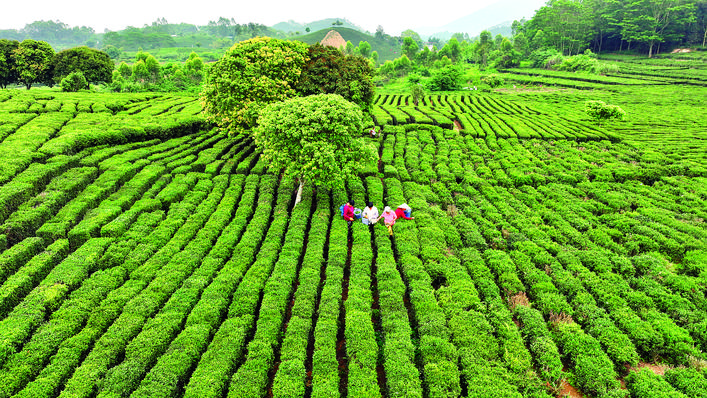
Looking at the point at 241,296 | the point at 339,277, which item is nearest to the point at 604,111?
the point at 339,277

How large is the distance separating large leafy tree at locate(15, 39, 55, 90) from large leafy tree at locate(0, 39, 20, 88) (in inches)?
24.7

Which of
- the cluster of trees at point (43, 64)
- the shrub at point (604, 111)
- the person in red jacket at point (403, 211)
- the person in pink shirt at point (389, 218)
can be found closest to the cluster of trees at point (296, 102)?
the person in pink shirt at point (389, 218)

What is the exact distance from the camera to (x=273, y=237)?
1585cm

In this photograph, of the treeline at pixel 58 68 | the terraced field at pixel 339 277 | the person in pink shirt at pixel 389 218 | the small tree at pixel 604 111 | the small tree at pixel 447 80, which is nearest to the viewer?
the terraced field at pixel 339 277

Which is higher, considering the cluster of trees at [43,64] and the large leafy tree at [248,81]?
the cluster of trees at [43,64]

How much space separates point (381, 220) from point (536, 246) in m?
7.61

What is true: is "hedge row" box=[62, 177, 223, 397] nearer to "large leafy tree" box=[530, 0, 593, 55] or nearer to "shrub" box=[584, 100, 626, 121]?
"shrub" box=[584, 100, 626, 121]

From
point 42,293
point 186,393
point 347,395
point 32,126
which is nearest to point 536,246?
point 347,395

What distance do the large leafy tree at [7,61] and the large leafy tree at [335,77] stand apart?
49138mm

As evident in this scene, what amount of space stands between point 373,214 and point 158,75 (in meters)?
74.1

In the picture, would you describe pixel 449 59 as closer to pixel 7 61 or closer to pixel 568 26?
pixel 568 26

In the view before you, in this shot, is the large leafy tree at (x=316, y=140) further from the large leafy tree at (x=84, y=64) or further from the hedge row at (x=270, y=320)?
the large leafy tree at (x=84, y=64)

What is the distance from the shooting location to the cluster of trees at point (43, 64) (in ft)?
152

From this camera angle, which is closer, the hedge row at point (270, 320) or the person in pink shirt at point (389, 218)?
the hedge row at point (270, 320)
